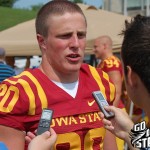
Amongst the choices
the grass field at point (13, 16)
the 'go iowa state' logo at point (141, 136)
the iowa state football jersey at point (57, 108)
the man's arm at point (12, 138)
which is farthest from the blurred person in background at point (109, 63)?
the grass field at point (13, 16)

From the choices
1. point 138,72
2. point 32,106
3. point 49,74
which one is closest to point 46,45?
point 49,74

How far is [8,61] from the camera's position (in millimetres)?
9109

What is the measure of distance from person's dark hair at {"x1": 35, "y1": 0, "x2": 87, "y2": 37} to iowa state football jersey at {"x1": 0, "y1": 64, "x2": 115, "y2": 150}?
235 millimetres

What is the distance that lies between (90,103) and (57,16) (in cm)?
51

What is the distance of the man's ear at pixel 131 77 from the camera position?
1.77m

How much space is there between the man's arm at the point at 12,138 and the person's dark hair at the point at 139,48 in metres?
0.87

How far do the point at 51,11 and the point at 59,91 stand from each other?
0.44m

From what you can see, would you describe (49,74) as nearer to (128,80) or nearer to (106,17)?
(128,80)

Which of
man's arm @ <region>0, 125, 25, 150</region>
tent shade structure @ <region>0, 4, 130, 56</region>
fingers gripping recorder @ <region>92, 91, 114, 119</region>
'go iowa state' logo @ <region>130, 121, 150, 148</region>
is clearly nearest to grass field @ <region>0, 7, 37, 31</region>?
tent shade structure @ <region>0, 4, 130, 56</region>

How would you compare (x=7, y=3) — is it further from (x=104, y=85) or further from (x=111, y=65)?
(x=104, y=85)

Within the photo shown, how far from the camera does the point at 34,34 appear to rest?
8.84 meters

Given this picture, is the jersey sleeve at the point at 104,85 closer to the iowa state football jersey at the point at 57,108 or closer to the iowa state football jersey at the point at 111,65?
the iowa state football jersey at the point at 57,108

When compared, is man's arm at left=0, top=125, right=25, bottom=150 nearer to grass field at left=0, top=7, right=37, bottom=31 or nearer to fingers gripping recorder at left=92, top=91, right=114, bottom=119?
fingers gripping recorder at left=92, top=91, right=114, bottom=119

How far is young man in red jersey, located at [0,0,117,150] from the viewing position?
244 cm
